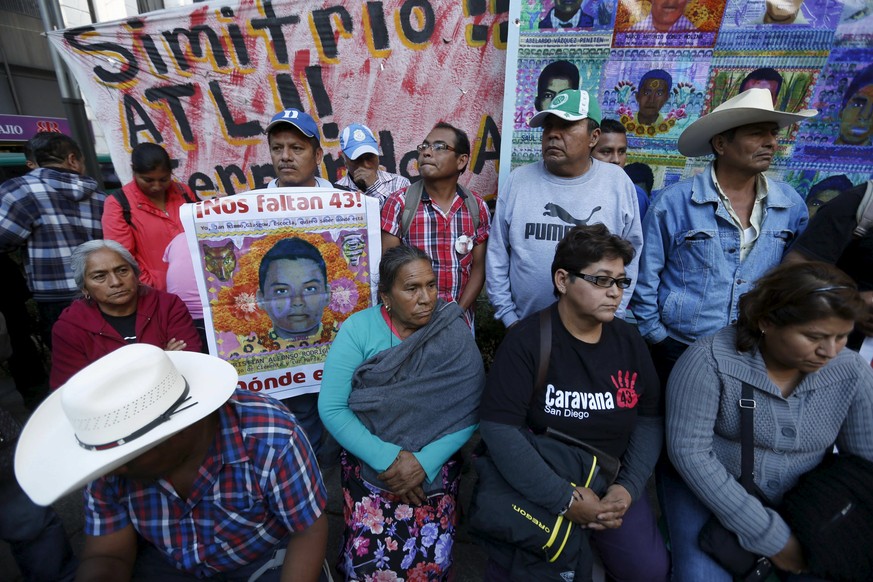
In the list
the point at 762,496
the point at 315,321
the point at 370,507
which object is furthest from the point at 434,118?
the point at 762,496

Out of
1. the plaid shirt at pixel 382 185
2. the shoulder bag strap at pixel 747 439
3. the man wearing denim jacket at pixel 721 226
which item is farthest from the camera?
the plaid shirt at pixel 382 185

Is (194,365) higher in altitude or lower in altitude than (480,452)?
higher

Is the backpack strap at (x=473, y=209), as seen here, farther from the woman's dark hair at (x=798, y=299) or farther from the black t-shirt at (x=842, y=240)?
the black t-shirt at (x=842, y=240)

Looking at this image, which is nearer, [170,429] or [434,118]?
[170,429]

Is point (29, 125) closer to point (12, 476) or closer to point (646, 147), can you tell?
point (12, 476)

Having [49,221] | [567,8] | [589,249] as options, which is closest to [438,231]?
[589,249]

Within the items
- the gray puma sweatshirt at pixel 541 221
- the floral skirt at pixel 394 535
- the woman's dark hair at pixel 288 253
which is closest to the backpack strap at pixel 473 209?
the gray puma sweatshirt at pixel 541 221

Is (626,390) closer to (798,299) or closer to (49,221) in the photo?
(798,299)

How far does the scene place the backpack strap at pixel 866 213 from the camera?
76.4 inches

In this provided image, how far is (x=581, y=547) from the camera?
1758 mm

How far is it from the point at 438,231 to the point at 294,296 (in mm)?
925

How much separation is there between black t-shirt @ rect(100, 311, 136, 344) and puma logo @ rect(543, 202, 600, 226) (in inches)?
91.1

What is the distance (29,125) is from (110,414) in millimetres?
10846

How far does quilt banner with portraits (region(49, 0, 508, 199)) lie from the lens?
3.61m
